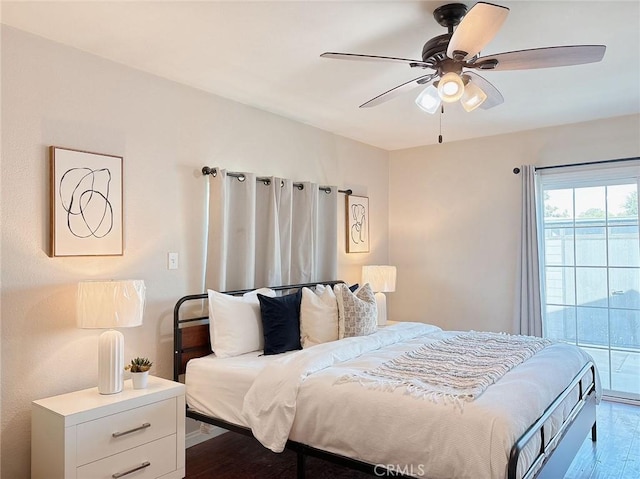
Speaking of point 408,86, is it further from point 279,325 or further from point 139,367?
point 139,367

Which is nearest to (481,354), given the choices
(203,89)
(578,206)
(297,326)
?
(297,326)

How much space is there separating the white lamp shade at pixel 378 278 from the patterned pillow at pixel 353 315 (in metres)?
1.13

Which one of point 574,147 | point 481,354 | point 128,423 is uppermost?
point 574,147

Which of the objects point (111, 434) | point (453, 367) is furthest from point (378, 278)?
point (111, 434)

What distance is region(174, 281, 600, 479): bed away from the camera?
198cm

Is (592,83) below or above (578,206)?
above

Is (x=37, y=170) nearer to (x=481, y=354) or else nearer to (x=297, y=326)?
(x=297, y=326)

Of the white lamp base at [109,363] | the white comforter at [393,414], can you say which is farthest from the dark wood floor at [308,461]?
the white lamp base at [109,363]

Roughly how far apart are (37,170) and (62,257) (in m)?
0.50

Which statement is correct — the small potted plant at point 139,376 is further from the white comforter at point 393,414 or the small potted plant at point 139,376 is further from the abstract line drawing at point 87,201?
the abstract line drawing at point 87,201

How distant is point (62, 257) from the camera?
8.78ft

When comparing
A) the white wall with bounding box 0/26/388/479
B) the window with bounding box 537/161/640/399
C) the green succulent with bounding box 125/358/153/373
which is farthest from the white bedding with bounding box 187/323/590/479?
the window with bounding box 537/161/640/399

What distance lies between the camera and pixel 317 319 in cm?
341

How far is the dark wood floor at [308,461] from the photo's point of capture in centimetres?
292
